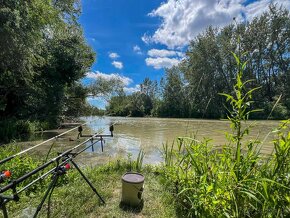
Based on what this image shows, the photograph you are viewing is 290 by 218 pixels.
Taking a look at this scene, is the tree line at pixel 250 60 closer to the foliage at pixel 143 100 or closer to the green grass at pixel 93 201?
the foliage at pixel 143 100

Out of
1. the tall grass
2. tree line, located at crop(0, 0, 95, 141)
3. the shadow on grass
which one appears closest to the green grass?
the shadow on grass

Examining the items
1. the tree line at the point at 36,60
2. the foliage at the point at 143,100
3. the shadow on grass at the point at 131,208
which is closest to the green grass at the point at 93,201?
the shadow on grass at the point at 131,208

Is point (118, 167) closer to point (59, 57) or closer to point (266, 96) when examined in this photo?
point (59, 57)

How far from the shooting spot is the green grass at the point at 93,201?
2.47 m

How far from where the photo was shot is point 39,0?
7250 millimetres

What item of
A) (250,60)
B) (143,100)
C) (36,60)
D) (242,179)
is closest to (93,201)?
(242,179)

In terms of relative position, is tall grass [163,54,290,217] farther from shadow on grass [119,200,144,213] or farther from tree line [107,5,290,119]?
tree line [107,5,290,119]

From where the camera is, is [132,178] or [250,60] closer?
[132,178]

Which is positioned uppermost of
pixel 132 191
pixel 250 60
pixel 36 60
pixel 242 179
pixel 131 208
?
pixel 250 60

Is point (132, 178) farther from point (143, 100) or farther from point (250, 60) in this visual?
point (143, 100)

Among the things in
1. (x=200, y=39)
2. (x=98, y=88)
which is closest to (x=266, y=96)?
(x=200, y=39)

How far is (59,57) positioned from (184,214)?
11.2 meters

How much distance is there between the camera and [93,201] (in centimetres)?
271

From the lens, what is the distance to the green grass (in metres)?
2.47
